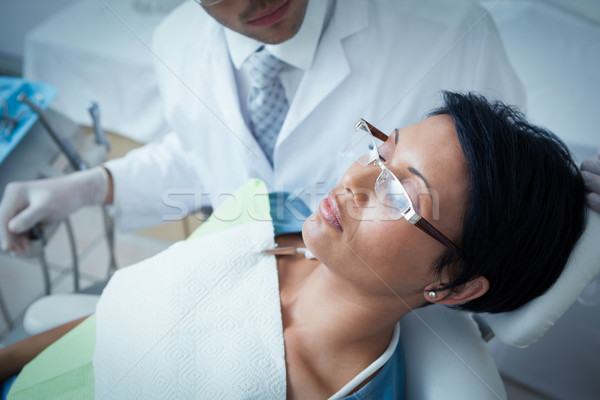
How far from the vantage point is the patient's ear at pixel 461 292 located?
0.73 m

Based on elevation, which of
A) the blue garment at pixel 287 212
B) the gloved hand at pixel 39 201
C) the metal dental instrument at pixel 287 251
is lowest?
the gloved hand at pixel 39 201

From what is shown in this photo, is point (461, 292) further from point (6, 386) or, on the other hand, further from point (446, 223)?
point (6, 386)

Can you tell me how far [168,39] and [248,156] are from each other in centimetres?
37

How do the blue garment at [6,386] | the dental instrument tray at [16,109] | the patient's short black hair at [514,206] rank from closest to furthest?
1. the patient's short black hair at [514,206]
2. the blue garment at [6,386]
3. the dental instrument tray at [16,109]

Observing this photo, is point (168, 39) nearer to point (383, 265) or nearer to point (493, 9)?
point (383, 265)

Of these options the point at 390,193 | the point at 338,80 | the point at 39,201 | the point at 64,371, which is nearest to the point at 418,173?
the point at 390,193

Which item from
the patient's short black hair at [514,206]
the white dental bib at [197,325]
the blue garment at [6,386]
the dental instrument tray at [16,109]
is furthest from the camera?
the dental instrument tray at [16,109]

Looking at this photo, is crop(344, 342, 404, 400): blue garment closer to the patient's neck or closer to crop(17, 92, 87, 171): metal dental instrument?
the patient's neck

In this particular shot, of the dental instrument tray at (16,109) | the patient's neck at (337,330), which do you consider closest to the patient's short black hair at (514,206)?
the patient's neck at (337,330)

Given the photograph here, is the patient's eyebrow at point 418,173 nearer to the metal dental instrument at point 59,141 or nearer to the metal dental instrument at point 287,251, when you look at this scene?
the metal dental instrument at point 287,251

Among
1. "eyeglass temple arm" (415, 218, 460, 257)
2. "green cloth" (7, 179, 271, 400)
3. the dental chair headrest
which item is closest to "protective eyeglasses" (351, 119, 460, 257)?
"eyeglass temple arm" (415, 218, 460, 257)

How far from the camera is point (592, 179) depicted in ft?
2.36

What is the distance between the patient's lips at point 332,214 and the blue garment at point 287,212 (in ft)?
0.73

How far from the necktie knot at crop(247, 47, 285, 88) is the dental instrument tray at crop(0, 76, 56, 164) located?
0.56 meters
